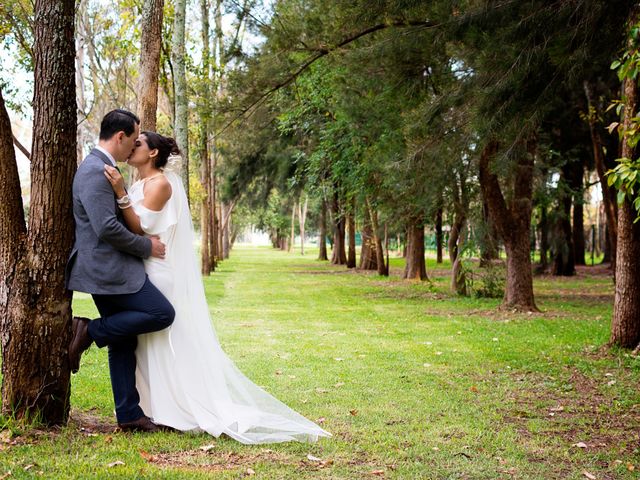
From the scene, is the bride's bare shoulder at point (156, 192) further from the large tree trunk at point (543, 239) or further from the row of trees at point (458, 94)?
the large tree trunk at point (543, 239)

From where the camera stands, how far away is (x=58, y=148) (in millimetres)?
5086

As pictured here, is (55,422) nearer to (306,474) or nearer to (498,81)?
(306,474)

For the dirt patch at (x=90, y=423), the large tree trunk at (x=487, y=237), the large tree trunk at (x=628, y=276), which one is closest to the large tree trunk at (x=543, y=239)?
the large tree trunk at (x=487, y=237)

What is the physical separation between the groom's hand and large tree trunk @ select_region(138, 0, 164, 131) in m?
3.77

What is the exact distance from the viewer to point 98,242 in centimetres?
505

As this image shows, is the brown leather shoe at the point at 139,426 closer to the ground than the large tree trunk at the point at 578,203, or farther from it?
closer to the ground

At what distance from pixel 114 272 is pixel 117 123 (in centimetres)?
112

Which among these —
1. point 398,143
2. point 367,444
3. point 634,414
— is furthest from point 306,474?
point 398,143

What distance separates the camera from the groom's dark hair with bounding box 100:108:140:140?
518 centimetres

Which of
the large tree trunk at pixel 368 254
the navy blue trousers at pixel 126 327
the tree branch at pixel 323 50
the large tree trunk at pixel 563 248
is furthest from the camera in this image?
the large tree trunk at pixel 368 254

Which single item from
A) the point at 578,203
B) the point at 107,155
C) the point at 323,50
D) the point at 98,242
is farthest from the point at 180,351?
the point at 578,203

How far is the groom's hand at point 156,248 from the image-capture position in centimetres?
529

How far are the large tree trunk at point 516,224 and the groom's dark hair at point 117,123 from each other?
10.7 meters

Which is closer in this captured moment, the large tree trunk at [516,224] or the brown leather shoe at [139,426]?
the brown leather shoe at [139,426]
